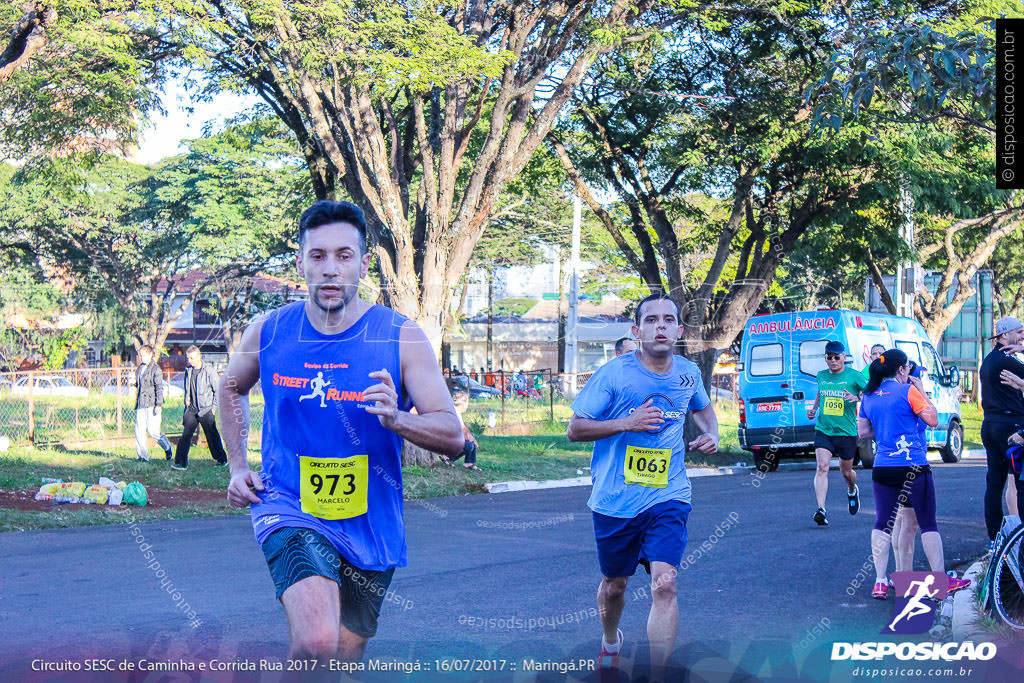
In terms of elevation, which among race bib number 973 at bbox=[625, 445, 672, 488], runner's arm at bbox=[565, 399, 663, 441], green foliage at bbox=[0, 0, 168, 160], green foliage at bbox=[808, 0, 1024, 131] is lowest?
race bib number 973 at bbox=[625, 445, 672, 488]

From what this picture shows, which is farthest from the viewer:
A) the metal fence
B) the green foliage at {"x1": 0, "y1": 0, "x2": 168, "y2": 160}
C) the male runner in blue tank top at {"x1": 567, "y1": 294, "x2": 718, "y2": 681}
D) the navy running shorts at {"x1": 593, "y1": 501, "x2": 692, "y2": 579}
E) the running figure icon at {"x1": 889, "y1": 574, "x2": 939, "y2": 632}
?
the metal fence

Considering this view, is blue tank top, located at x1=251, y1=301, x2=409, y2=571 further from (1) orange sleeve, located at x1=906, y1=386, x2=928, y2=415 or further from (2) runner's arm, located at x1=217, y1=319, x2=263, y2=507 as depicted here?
(1) orange sleeve, located at x1=906, y1=386, x2=928, y2=415

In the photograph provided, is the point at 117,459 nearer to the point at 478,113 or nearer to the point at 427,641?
the point at 478,113

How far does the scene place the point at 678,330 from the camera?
19.6 ft

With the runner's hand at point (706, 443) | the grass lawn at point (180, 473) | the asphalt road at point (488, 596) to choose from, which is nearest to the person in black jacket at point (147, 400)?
the grass lawn at point (180, 473)

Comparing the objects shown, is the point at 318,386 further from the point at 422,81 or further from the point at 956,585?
the point at 422,81

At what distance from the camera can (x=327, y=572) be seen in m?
3.85

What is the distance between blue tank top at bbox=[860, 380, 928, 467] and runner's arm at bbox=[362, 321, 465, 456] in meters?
4.70

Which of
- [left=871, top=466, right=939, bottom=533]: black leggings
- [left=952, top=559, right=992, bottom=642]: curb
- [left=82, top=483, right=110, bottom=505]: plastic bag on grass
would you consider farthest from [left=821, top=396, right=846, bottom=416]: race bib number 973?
[left=82, top=483, right=110, bottom=505]: plastic bag on grass

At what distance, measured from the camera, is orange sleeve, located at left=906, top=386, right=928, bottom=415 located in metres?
7.87

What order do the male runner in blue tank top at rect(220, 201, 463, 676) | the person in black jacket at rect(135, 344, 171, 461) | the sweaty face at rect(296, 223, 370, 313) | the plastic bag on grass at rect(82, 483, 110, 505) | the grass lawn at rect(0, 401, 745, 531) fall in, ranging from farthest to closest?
the person in black jacket at rect(135, 344, 171, 461), the plastic bag on grass at rect(82, 483, 110, 505), the grass lawn at rect(0, 401, 745, 531), the sweaty face at rect(296, 223, 370, 313), the male runner in blue tank top at rect(220, 201, 463, 676)

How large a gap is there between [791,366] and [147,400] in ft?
34.9

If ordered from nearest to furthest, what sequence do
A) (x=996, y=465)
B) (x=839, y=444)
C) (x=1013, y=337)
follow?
(x=1013, y=337)
(x=996, y=465)
(x=839, y=444)

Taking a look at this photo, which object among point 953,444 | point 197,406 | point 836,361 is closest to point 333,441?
point 836,361
